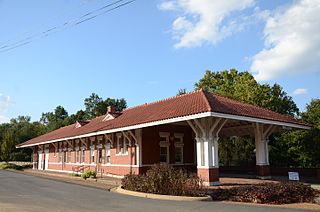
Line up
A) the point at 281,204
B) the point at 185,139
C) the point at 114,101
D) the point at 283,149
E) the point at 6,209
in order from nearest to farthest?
the point at 6,209 < the point at 281,204 < the point at 185,139 < the point at 283,149 < the point at 114,101

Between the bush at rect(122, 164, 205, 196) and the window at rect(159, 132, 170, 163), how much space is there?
8.44 m

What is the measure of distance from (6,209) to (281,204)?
9.09m

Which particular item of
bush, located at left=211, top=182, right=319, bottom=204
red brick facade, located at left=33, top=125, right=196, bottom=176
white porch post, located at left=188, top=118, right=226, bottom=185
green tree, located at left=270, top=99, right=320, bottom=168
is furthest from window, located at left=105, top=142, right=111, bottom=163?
green tree, located at left=270, top=99, right=320, bottom=168

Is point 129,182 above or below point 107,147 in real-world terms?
below

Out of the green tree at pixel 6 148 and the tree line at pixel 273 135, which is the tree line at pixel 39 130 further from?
the tree line at pixel 273 135

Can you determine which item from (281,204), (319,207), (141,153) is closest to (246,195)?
(281,204)

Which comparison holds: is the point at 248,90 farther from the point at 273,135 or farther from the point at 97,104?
the point at 97,104

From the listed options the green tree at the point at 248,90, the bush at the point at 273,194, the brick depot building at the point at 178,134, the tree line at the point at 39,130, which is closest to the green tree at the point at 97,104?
the tree line at the point at 39,130

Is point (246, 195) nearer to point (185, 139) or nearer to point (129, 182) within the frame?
point (129, 182)

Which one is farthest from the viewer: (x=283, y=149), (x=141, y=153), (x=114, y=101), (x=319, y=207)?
(x=114, y=101)

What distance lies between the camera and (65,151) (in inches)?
1372

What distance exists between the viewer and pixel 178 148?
24.8 metres

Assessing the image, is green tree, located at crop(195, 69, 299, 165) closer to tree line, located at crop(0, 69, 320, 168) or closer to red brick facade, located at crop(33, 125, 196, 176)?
tree line, located at crop(0, 69, 320, 168)

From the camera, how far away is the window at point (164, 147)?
77.9ft
